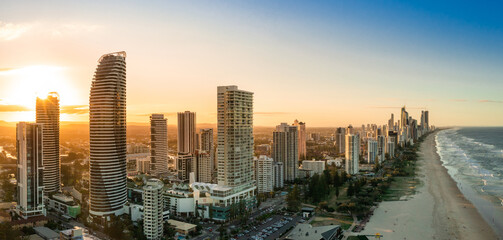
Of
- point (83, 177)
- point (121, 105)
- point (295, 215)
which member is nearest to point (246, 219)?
point (295, 215)

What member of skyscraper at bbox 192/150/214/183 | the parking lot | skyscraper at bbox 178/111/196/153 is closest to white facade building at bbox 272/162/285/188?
skyscraper at bbox 192/150/214/183

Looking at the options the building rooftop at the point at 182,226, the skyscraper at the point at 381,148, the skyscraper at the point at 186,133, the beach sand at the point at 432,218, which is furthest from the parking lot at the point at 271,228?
the skyscraper at the point at 381,148

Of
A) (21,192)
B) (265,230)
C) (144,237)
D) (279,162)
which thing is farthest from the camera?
(279,162)

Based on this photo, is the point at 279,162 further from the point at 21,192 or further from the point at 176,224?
the point at 21,192

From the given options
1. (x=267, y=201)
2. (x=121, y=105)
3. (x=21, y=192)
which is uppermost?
(x=121, y=105)

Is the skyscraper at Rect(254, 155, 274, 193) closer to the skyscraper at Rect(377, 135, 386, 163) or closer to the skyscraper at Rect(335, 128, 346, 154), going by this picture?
the skyscraper at Rect(377, 135, 386, 163)

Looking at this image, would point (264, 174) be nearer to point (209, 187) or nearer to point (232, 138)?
point (232, 138)
